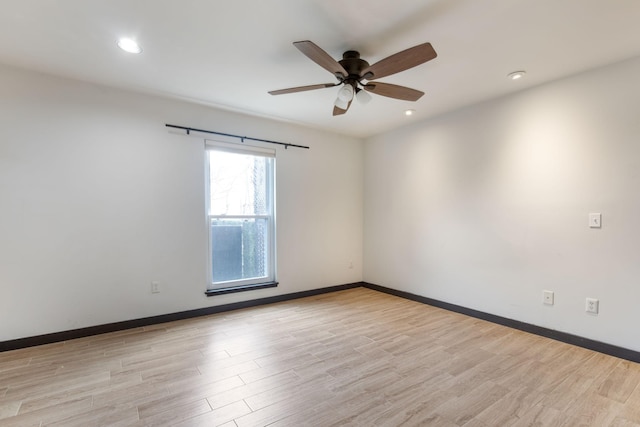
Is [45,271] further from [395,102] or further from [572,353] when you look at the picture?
[572,353]

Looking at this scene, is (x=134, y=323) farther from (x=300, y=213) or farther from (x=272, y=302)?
(x=300, y=213)

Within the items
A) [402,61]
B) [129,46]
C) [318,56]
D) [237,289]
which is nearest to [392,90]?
[402,61]

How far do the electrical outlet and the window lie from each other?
3.30 m

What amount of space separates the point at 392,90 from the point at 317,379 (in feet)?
7.46

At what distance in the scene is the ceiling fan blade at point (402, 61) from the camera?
1822mm

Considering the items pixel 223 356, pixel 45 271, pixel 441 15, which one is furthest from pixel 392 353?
pixel 45 271

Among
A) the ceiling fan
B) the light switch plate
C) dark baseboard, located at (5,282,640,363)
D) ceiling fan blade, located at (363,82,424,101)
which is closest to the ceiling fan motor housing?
the ceiling fan

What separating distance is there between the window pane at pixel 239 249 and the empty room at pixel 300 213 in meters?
0.03

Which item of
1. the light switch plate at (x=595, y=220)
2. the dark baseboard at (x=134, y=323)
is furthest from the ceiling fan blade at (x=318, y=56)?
the dark baseboard at (x=134, y=323)

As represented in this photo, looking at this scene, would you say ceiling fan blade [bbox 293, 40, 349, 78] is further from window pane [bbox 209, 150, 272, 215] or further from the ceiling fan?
window pane [bbox 209, 150, 272, 215]

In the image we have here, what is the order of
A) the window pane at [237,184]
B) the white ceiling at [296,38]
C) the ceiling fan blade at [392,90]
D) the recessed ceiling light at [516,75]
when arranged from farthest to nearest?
the window pane at [237,184], the recessed ceiling light at [516,75], the ceiling fan blade at [392,90], the white ceiling at [296,38]

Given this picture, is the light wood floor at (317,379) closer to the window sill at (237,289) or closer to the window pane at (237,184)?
the window sill at (237,289)

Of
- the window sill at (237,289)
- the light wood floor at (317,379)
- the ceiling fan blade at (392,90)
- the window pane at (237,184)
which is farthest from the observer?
the window pane at (237,184)

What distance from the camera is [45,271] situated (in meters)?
2.72
